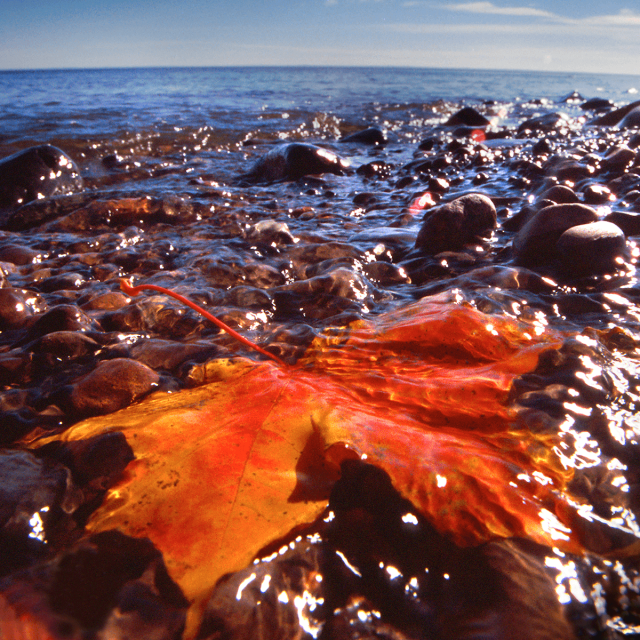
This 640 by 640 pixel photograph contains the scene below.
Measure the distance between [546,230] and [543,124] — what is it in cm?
850

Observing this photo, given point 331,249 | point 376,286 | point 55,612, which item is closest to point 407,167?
point 331,249

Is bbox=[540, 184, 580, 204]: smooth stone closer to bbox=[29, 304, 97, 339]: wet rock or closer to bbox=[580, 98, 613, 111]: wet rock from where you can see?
bbox=[29, 304, 97, 339]: wet rock

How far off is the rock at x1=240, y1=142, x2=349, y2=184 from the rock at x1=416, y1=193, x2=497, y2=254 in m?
3.08

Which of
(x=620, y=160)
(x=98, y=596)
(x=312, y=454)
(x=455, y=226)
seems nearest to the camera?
(x=98, y=596)

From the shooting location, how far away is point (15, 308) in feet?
7.27

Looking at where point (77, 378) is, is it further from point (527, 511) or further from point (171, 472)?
point (527, 511)

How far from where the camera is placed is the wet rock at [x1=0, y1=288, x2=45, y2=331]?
2.17m

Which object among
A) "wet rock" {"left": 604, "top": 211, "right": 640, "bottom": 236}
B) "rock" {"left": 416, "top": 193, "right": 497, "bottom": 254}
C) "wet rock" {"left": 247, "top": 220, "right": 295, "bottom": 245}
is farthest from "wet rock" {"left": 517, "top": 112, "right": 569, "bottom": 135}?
"wet rock" {"left": 247, "top": 220, "right": 295, "bottom": 245}

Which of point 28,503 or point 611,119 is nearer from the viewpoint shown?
point 28,503

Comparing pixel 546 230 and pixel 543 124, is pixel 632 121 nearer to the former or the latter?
pixel 543 124

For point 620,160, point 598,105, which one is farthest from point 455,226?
point 598,105

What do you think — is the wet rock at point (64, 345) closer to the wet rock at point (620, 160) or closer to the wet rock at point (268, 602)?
the wet rock at point (268, 602)

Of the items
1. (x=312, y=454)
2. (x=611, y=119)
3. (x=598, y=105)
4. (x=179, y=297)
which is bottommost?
(x=312, y=454)

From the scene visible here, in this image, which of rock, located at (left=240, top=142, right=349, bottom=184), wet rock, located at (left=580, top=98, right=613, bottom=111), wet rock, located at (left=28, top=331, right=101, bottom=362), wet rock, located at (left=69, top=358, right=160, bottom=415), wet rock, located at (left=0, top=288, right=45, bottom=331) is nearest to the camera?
wet rock, located at (left=69, top=358, right=160, bottom=415)
